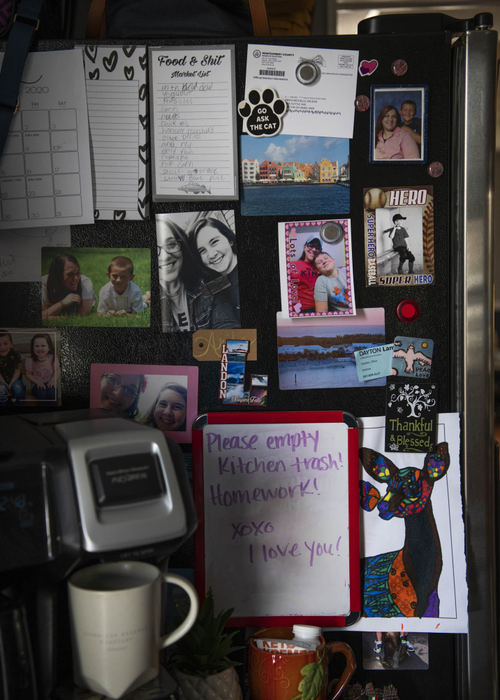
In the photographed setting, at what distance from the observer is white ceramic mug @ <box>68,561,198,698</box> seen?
2.33 feet

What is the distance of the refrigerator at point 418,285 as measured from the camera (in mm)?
1031

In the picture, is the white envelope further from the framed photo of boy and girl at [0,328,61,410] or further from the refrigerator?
the framed photo of boy and girl at [0,328,61,410]

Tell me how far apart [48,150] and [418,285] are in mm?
566

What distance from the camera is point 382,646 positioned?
1.07m

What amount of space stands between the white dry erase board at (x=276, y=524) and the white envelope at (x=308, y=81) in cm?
42

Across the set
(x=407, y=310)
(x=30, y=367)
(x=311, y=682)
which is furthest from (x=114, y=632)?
(x=407, y=310)

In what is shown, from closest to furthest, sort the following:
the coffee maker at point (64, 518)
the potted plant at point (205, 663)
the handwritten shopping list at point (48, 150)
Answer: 1. the coffee maker at point (64, 518)
2. the potted plant at point (205, 663)
3. the handwritten shopping list at point (48, 150)

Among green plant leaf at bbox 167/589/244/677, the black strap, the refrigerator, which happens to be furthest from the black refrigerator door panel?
green plant leaf at bbox 167/589/244/677

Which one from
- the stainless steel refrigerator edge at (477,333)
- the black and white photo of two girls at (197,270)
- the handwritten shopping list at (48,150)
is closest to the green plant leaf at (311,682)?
the stainless steel refrigerator edge at (477,333)

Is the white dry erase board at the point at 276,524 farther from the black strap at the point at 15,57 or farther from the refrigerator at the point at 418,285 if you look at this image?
the black strap at the point at 15,57

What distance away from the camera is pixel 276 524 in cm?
105

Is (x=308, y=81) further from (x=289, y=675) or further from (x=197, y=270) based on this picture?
(x=289, y=675)

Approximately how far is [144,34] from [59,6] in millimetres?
287

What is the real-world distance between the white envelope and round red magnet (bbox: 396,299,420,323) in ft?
0.87
